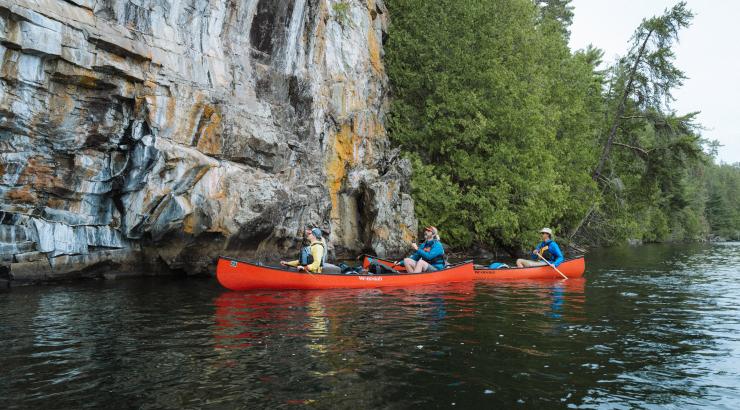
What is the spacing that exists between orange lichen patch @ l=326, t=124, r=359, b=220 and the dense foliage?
11.7 feet

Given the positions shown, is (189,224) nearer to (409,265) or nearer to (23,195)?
(23,195)

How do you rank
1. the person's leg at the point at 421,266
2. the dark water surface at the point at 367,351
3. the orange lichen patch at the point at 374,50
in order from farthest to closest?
the orange lichen patch at the point at 374,50, the person's leg at the point at 421,266, the dark water surface at the point at 367,351

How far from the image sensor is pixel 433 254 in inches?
640

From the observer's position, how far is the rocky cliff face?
14125mm

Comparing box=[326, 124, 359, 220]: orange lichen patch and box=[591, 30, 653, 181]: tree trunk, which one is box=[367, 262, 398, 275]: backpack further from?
box=[591, 30, 653, 181]: tree trunk

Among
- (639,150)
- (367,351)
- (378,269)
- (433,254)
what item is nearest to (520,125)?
(639,150)

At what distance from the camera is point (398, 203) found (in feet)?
79.7

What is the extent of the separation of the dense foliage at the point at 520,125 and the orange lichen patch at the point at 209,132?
11.1 meters

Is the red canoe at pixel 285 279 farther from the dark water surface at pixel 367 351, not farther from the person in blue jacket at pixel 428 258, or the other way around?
the dark water surface at pixel 367 351

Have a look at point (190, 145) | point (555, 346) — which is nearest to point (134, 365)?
point (555, 346)

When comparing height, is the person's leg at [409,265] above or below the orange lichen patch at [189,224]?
below

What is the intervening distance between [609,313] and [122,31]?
1522cm

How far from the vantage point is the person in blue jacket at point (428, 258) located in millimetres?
15992

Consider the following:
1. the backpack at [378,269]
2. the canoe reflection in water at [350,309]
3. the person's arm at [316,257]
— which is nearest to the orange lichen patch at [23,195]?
the canoe reflection in water at [350,309]
